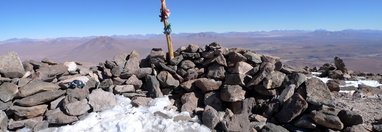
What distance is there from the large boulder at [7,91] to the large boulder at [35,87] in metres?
0.20

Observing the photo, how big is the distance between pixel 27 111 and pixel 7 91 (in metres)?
1.08

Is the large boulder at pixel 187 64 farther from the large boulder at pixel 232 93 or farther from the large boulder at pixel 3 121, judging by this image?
the large boulder at pixel 3 121

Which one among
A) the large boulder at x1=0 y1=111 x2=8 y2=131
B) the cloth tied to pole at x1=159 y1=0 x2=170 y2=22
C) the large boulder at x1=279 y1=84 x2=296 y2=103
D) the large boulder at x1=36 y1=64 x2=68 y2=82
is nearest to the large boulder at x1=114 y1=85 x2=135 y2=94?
the large boulder at x1=36 y1=64 x2=68 y2=82

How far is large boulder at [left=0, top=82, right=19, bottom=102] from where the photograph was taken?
10.8 metres

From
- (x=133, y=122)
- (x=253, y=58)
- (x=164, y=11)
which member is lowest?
(x=133, y=122)

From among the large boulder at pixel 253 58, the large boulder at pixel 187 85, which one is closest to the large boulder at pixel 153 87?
the large boulder at pixel 187 85

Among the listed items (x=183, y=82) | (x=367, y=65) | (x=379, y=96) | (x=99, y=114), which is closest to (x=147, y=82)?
(x=183, y=82)

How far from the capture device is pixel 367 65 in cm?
19288

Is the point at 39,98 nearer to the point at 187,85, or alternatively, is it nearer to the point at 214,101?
the point at 187,85

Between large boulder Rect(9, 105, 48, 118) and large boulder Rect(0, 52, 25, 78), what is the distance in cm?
172

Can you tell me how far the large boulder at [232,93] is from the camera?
10.6 meters

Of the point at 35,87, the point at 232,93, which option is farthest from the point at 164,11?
the point at 35,87

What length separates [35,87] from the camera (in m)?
11.2

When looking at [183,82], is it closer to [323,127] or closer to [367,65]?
[323,127]
